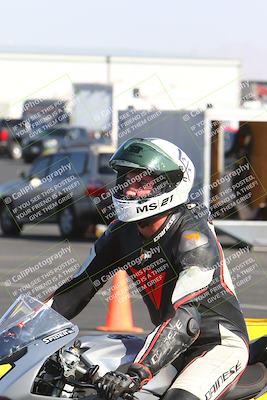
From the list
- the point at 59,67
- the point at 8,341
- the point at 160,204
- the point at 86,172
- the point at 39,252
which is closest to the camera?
the point at 8,341

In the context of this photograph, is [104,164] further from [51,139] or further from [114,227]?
[51,139]

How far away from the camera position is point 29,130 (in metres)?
50.6

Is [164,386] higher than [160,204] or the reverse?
the reverse

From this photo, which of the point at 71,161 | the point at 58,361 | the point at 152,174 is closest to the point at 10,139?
the point at 71,161

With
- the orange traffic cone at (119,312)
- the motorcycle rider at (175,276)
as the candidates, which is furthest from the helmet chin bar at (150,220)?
the orange traffic cone at (119,312)

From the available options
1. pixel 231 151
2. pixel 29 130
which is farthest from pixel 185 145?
pixel 29 130

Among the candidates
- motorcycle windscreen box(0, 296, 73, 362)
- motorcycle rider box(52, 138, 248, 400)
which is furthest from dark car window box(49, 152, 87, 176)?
motorcycle windscreen box(0, 296, 73, 362)

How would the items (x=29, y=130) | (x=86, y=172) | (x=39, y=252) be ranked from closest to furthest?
(x=39, y=252), (x=86, y=172), (x=29, y=130)

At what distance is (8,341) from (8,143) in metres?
48.4

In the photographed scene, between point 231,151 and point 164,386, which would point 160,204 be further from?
point 231,151

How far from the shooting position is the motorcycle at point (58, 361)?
4543 mm

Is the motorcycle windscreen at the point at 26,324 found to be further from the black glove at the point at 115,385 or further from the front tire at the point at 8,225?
the front tire at the point at 8,225

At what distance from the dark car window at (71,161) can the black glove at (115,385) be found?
16.6 metres

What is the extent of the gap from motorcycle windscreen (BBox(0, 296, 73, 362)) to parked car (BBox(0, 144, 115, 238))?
15.2 meters
